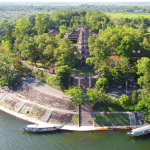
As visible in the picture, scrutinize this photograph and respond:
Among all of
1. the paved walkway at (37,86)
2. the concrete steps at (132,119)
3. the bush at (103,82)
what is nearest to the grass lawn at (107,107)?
the concrete steps at (132,119)

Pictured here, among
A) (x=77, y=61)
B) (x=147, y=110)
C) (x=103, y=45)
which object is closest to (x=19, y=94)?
(x=77, y=61)

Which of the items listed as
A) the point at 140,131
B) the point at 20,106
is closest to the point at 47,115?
the point at 20,106

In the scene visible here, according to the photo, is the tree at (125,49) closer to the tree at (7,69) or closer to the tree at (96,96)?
the tree at (96,96)

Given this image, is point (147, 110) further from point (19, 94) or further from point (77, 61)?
point (19, 94)

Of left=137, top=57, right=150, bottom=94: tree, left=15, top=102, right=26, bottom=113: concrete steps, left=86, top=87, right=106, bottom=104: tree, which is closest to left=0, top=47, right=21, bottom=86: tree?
left=15, top=102, right=26, bottom=113: concrete steps

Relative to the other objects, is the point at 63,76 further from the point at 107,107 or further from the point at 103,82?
the point at 107,107

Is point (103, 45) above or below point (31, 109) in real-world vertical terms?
above
